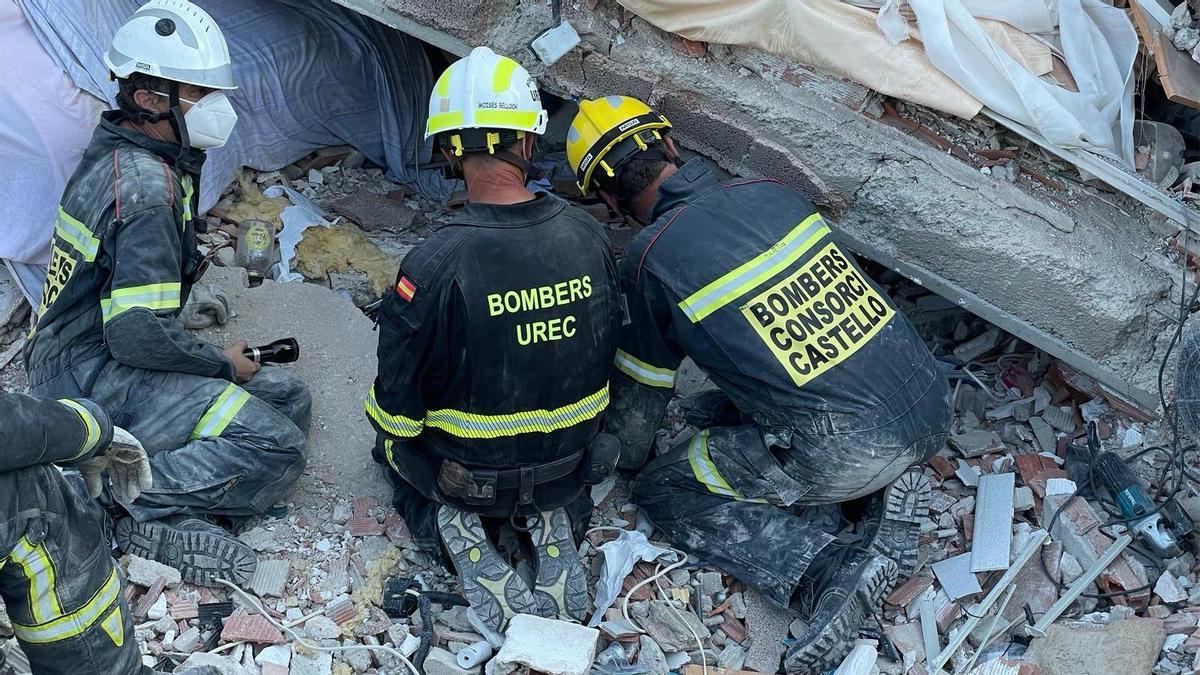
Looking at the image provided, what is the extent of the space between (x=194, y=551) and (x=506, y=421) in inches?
49.2

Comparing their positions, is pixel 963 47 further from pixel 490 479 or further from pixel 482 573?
pixel 482 573

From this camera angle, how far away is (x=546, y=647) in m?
3.96

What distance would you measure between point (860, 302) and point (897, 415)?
16.7 inches

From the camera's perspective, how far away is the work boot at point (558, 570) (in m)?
4.28

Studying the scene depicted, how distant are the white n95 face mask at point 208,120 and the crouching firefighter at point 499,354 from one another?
0.89 m

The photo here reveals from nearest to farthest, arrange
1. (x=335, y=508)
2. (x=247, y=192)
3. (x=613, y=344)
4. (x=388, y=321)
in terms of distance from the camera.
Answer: (x=388, y=321) < (x=613, y=344) < (x=335, y=508) < (x=247, y=192)

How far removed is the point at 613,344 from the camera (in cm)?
424

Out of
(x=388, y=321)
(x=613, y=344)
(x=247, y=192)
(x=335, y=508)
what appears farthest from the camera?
(x=247, y=192)

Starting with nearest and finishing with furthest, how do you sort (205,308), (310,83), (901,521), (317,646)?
(317,646) → (901,521) → (205,308) → (310,83)

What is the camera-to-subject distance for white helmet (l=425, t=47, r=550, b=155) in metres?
3.93

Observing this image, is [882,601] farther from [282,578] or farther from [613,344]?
[282,578]

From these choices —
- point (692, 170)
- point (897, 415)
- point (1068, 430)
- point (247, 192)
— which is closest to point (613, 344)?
point (692, 170)

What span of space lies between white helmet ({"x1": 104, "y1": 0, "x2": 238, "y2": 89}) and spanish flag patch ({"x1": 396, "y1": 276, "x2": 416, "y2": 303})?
1.17 meters

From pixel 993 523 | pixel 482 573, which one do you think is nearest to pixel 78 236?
pixel 482 573
